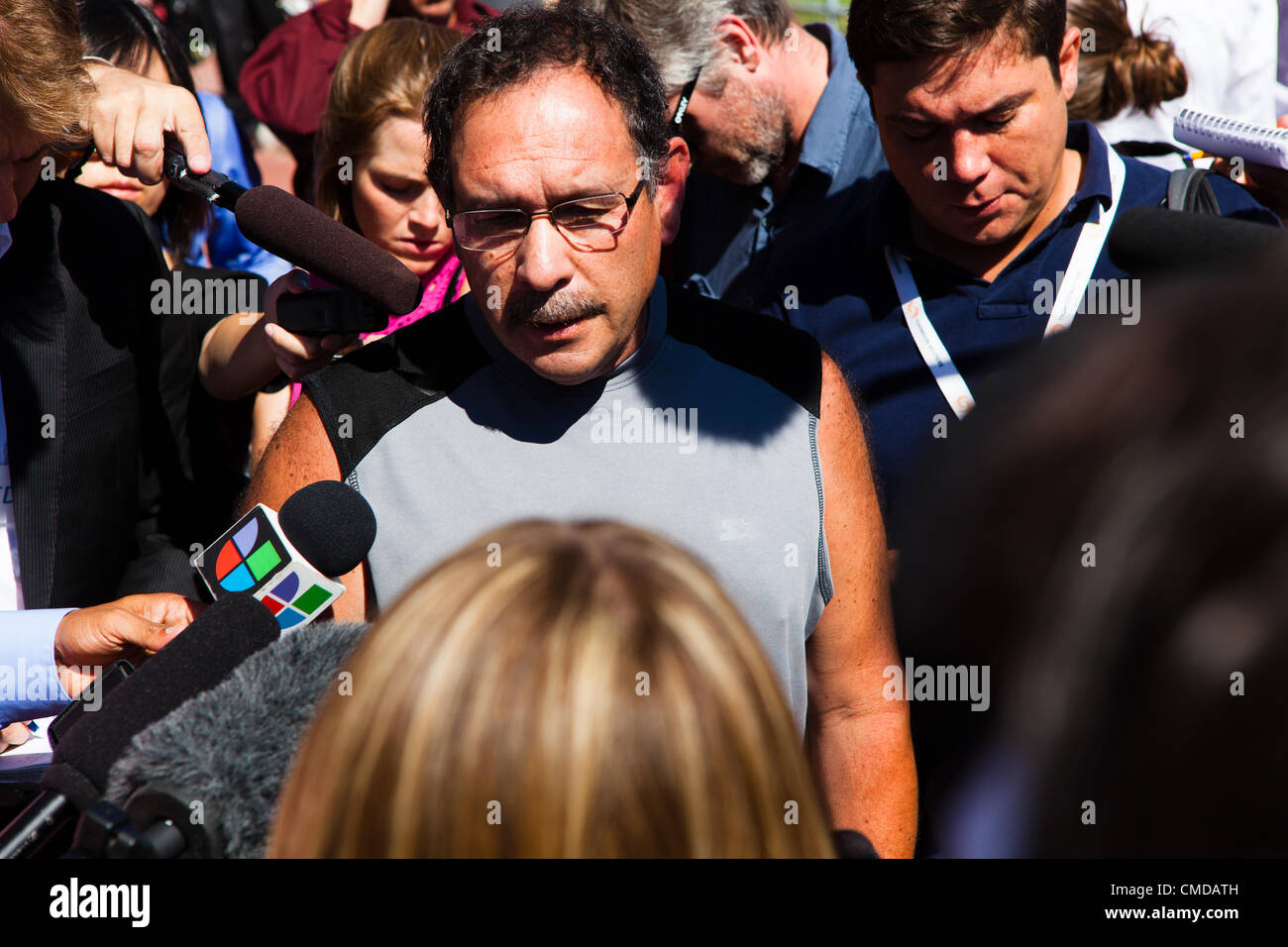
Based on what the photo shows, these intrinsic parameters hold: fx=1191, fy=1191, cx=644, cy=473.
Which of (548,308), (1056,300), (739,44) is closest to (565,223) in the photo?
(548,308)

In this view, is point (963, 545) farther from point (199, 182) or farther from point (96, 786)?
point (199, 182)

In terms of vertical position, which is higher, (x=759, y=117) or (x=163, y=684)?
(x=759, y=117)

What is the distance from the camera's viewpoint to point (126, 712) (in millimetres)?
1337

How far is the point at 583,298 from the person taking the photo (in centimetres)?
210

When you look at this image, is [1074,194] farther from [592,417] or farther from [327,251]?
[327,251]

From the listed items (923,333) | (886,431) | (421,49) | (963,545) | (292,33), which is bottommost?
(963,545)

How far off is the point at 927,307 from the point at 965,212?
0.24 meters

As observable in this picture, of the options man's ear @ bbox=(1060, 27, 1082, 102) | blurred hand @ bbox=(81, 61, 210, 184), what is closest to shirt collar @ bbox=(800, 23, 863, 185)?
man's ear @ bbox=(1060, 27, 1082, 102)

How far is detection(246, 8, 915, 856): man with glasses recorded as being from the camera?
2.10 metres

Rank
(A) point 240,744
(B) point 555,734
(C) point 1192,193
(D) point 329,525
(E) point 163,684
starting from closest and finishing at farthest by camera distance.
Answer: (B) point 555,734
(A) point 240,744
(E) point 163,684
(D) point 329,525
(C) point 1192,193

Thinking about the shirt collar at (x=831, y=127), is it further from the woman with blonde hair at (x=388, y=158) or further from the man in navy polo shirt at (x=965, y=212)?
the woman with blonde hair at (x=388, y=158)

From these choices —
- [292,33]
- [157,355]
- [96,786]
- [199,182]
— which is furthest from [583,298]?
[292,33]

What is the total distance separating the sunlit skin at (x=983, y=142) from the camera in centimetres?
265
